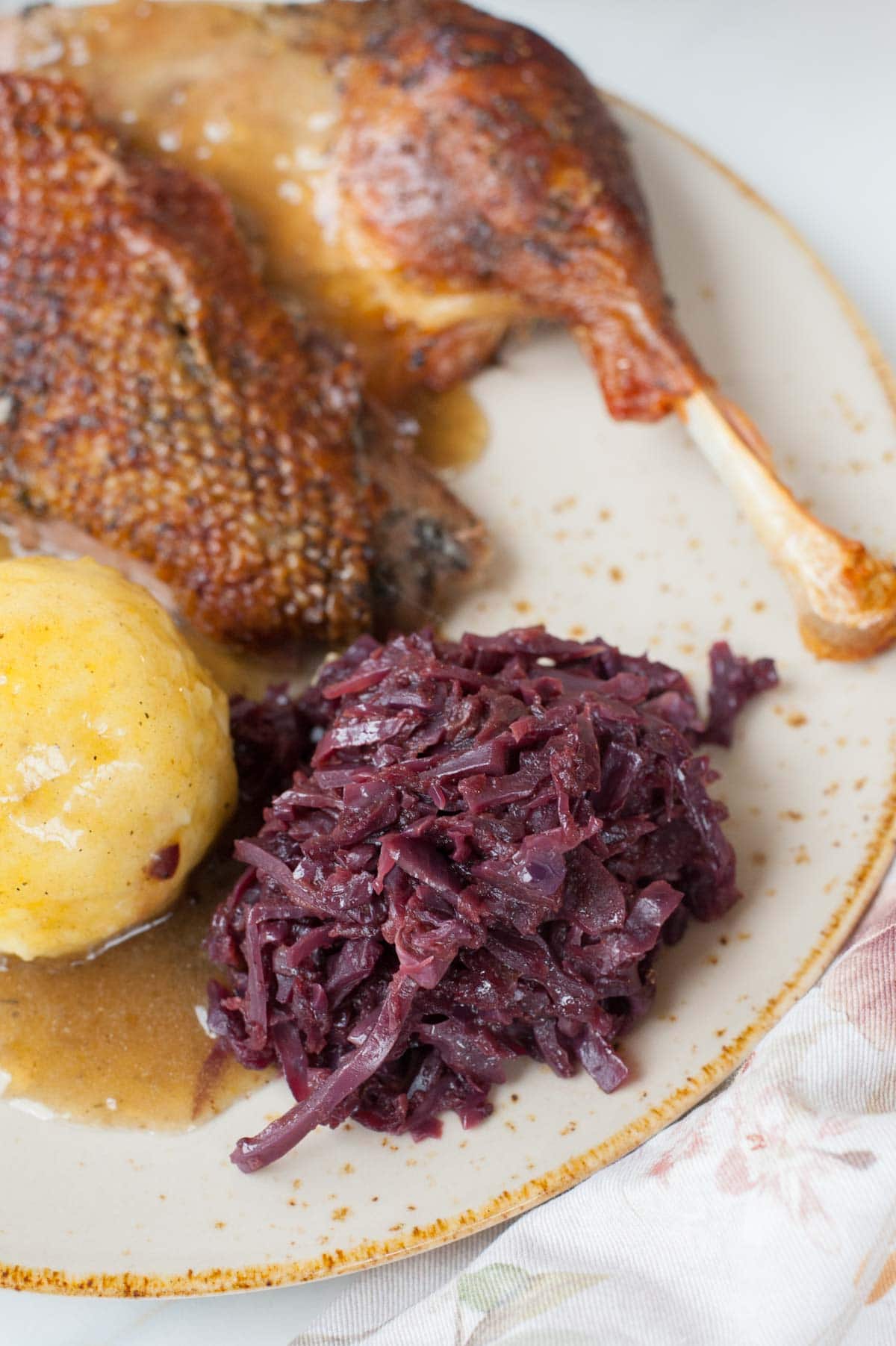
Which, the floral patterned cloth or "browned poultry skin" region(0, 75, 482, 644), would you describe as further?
"browned poultry skin" region(0, 75, 482, 644)

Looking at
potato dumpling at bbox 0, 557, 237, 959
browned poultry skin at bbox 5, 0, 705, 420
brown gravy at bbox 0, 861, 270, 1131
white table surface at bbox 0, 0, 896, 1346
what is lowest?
brown gravy at bbox 0, 861, 270, 1131

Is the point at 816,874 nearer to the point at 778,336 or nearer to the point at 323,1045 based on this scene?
the point at 323,1045

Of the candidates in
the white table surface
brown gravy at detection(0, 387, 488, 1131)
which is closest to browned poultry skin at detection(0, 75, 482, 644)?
brown gravy at detection(0, 387, 488, 1131)

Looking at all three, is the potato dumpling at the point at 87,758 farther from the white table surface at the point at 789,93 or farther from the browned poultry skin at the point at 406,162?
the white table surface at the point at 789,93

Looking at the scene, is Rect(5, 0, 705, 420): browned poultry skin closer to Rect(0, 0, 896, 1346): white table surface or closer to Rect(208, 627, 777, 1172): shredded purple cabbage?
Rect(0, 0, 896, 1346): white table surface

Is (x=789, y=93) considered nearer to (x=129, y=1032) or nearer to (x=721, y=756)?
(x=721, y=756)

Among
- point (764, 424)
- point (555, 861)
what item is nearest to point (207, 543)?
point (555, 861)

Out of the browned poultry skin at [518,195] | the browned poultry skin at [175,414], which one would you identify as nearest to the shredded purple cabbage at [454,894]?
the browned poultry skin at [175,414]
